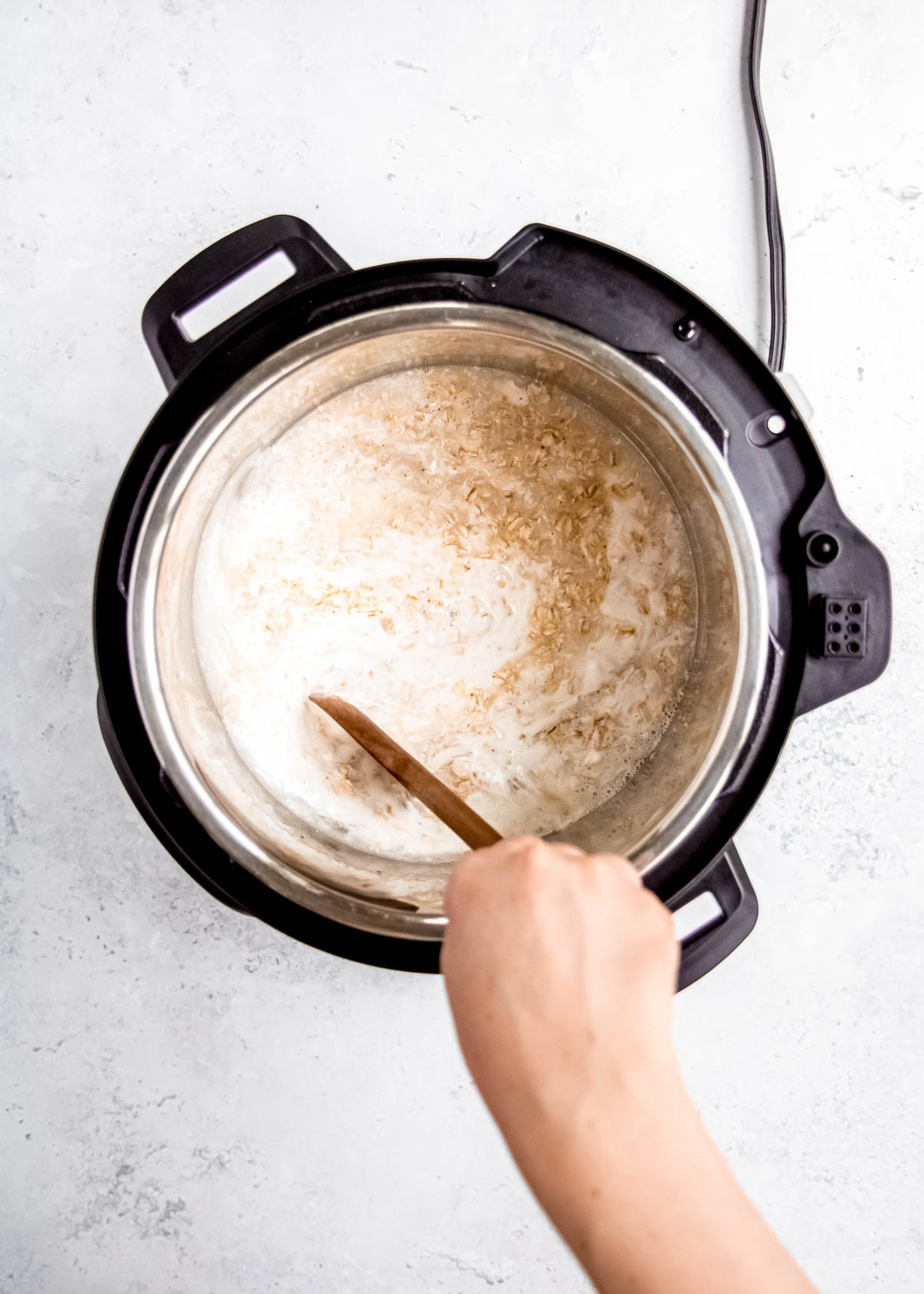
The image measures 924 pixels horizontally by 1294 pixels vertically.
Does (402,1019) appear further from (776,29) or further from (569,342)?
(776,29)

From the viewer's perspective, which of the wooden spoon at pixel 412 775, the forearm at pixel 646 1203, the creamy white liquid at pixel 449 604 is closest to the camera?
the forearm at pixel 646 1203

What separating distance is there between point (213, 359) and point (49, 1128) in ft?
2.28

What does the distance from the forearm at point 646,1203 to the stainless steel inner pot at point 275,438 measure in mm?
209

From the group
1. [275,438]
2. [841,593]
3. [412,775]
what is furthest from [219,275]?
[841,593]

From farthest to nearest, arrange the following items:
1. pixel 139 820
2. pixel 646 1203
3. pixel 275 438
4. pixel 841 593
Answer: pixel 139 820 → pixel 275 438 → pixel 841 593 → pixel 646 1203

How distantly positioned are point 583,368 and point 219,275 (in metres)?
0.25

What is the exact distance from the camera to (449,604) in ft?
2.37

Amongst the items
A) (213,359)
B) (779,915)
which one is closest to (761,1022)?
(779,915)

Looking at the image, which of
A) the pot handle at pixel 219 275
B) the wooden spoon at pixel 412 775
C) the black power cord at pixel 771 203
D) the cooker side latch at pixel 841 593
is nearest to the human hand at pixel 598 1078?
the wooden spoon at pixel 412 775

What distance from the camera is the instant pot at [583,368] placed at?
0.57 meters

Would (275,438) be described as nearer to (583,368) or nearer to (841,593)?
(583,368)

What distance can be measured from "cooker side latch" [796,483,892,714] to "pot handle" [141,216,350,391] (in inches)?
14.1

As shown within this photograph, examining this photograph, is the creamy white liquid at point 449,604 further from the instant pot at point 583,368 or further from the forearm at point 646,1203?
the forearm at point 646,1203

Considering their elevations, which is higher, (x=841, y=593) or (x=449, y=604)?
(x=841, y=593)
